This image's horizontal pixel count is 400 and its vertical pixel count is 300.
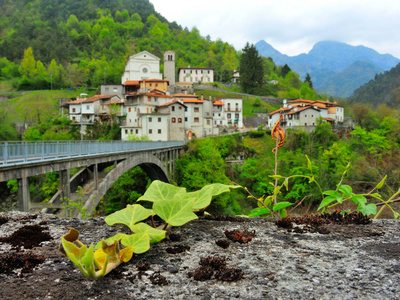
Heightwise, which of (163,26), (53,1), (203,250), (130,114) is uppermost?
(53,1)

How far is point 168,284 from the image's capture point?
1.44 m

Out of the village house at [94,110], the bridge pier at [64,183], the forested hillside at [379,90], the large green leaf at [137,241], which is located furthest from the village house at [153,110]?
the forested hillside at [379,90]

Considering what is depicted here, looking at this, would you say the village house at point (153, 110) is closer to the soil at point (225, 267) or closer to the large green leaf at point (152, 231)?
the soil at point (225, 267)

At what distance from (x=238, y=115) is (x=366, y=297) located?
214 feet

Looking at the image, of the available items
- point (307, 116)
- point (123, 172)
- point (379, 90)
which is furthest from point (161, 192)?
point (379, 90)

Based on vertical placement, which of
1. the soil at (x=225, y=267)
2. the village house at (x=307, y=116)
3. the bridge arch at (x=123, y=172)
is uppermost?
the village house at (x=307, y=116)

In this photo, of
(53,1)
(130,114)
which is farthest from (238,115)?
(53,1)

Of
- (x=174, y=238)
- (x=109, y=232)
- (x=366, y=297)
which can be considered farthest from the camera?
(x=109, y=232)

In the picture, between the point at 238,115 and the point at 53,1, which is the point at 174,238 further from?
the point at 53,1

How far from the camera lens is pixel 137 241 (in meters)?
1.67

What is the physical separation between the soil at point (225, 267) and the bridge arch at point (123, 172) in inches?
382

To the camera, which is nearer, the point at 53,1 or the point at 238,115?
the point at 238,115

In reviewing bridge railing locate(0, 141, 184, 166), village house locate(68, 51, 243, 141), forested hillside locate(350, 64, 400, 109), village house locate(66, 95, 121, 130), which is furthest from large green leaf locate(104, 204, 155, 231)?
forested hillside locate(350, 64, 400, 109)

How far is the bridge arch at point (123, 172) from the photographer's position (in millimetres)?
14107
